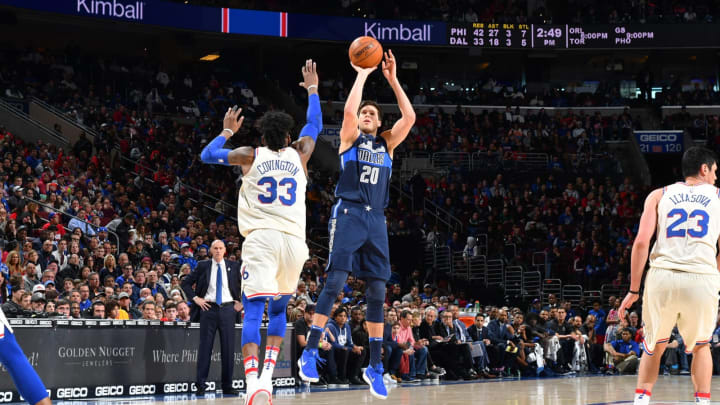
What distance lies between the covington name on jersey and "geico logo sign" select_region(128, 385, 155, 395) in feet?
19.9

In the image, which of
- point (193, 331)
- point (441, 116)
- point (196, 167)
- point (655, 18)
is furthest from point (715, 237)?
point (655, 18)

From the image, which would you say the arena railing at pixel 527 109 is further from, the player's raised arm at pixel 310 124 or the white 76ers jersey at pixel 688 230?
the white 76ers jersey at pixel 688 230

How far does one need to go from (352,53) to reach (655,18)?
3076cm

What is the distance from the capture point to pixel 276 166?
7.79m

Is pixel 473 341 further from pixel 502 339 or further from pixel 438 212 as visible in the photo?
pixel 438 212

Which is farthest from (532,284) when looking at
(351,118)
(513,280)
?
(351,118)

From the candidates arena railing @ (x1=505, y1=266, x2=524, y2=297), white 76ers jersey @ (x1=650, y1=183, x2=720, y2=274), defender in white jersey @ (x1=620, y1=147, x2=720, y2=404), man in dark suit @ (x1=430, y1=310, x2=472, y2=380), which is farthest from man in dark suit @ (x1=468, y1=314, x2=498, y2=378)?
white 76ers jersey @ (x1=650, y1=183, x2=720, y2=274)

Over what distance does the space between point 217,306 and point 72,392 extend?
7.50 feet

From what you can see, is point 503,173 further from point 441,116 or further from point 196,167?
point 196,167

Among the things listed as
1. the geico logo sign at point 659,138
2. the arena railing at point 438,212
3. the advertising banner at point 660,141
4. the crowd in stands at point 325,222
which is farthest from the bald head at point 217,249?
the geico logo sign at point 659,138

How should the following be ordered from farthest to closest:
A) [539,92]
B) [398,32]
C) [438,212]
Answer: [539,92] < [398,32] < [438,212]

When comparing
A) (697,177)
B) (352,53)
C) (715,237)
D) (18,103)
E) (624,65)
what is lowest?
(715,237)

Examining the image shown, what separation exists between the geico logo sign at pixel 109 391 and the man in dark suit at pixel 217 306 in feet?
3.61

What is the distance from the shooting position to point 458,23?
35.6 meters
